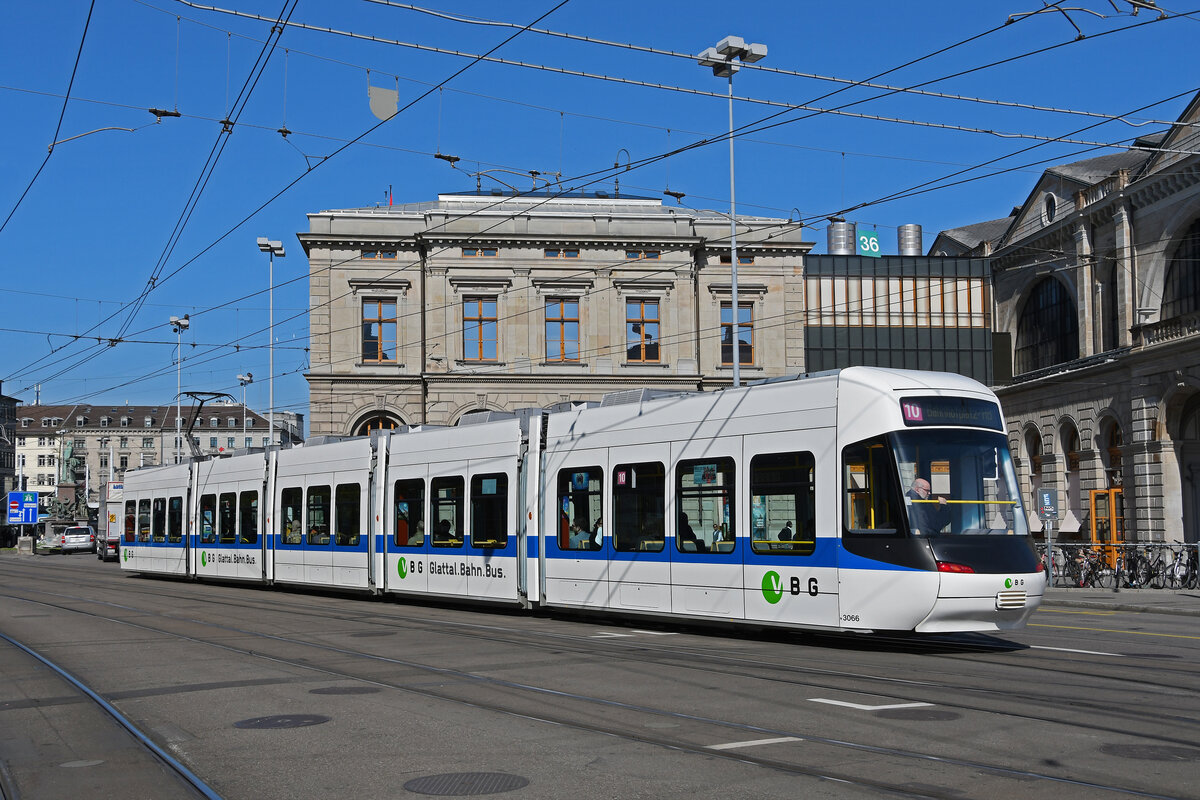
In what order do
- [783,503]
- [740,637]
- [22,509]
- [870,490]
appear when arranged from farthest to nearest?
[22,509], [740,637], [783,503], [870,490]

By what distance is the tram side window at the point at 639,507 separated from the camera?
17188 mm

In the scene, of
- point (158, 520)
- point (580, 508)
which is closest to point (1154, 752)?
point (580, 508)

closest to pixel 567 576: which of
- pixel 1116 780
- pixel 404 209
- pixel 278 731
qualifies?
pixel 278 731

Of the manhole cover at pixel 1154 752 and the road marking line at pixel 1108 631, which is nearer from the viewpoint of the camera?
the manhole cover at pixel 1154 752

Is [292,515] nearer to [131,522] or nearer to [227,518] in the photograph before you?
[227,518]

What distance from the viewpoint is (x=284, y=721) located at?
376 inches

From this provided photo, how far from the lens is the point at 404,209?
Answer: 57750 mm

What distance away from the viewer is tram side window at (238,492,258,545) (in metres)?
29.1

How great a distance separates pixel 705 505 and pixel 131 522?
26.7 meters

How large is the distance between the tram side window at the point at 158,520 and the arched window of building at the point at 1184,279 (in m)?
30.5

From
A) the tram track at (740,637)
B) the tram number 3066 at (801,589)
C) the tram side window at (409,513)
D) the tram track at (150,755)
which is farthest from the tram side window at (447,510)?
the tram track at (150,755)

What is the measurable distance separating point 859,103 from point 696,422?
5977 mm

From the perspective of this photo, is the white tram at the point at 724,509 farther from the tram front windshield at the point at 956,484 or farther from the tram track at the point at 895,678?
the tram track at the point at 895,678

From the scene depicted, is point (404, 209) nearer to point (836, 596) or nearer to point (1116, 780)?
point (836, 596)
